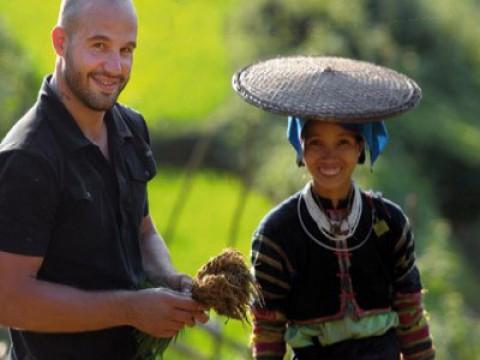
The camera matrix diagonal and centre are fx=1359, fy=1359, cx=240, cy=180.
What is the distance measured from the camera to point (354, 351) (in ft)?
12.4

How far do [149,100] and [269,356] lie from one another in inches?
387

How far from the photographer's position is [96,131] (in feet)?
11.2

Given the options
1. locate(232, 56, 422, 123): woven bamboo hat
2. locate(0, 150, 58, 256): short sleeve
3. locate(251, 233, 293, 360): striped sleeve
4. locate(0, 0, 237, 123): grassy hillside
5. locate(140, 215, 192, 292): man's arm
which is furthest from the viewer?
locate(0, 0, 237, 123): grassy hillside

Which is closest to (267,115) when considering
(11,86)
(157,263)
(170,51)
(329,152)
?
(11,86)

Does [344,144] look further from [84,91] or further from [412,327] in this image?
[84,91]

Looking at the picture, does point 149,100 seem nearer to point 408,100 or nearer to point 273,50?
point 273,50

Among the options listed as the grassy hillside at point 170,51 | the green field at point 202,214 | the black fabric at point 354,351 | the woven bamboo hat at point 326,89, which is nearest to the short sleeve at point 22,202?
the woven bamboo hat at point 326,89

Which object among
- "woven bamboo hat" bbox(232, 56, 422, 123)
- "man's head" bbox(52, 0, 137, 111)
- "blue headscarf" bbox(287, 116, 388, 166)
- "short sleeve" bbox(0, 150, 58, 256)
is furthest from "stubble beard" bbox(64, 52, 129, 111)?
A: "blue headscarf" bbox(287, 116, 388, 166)

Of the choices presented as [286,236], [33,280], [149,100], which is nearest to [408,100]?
[286,236]

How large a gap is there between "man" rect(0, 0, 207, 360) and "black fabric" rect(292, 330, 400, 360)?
1.75ft

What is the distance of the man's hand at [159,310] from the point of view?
3213 millimetres

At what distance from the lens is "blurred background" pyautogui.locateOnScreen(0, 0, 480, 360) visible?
939cm

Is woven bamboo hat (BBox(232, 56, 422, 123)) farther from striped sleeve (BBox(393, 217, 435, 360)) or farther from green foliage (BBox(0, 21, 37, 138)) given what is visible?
green foliage (BBox(0, 21, 37, 138))

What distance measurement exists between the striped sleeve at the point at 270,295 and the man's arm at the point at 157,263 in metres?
0.29
